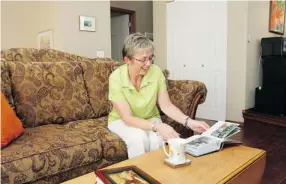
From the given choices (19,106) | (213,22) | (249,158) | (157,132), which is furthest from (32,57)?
(213,22)

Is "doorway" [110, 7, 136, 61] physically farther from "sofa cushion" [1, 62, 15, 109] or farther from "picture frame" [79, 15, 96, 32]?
"sofa cushion" [1, 62, 15, 109]

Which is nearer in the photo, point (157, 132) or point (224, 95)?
point (157, 132)

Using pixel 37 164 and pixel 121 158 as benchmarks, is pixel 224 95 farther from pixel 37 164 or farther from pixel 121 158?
pixel 37 164

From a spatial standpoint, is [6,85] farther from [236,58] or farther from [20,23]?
[236,58]

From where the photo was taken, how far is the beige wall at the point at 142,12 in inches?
209

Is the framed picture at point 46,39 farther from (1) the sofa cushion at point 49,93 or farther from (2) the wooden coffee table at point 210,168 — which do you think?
(2) the wooden coffee table at point 210,168

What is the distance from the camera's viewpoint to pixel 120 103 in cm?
161

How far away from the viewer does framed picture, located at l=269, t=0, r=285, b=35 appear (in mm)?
4387

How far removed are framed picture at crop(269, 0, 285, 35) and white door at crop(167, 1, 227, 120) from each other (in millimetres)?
1157

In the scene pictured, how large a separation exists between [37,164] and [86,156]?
277 mm

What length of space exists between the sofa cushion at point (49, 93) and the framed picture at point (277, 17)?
3.57m

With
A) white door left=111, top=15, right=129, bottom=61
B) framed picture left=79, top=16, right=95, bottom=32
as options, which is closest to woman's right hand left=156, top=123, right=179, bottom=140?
framed picture left=79, top=16, right=95, bottom=32

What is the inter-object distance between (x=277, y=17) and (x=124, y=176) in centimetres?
455

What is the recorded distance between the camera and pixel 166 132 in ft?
4.58
